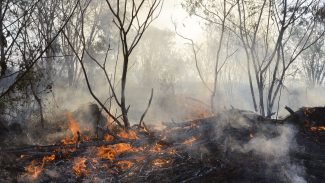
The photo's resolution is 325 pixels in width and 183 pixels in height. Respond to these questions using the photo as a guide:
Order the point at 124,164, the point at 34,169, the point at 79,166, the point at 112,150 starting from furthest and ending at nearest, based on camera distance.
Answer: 1. the point at 112,150
2. the point at 124,164
3. the point at 79,166
4. the point at 34,169

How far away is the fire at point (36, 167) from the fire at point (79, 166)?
0.43 metres

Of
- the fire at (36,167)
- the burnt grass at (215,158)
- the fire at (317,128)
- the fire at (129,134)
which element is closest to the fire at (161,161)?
the burnt grass at (215,158)

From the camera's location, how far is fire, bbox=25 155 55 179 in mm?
4863

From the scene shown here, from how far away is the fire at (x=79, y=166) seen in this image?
5.00 m

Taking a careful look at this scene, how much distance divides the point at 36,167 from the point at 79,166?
2.05 feet

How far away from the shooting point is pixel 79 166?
510 cm

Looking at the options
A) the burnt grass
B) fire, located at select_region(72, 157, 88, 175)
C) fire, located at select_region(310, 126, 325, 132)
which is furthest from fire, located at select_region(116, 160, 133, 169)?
fire, located at select_region(310, 126, 325, 132)

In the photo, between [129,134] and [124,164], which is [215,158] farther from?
[129,134]

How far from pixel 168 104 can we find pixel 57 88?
7.02 metres

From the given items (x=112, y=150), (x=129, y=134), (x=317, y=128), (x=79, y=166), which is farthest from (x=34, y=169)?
(x=317, y=128)

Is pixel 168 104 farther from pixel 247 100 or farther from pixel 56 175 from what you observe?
pixel 247 100

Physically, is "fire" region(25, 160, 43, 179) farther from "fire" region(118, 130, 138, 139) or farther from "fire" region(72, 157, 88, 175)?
"fire" region(118, 130, 138, 139)

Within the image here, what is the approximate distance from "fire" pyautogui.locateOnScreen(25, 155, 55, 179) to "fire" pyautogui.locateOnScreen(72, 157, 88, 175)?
429mm

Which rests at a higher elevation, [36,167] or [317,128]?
[317,128]
